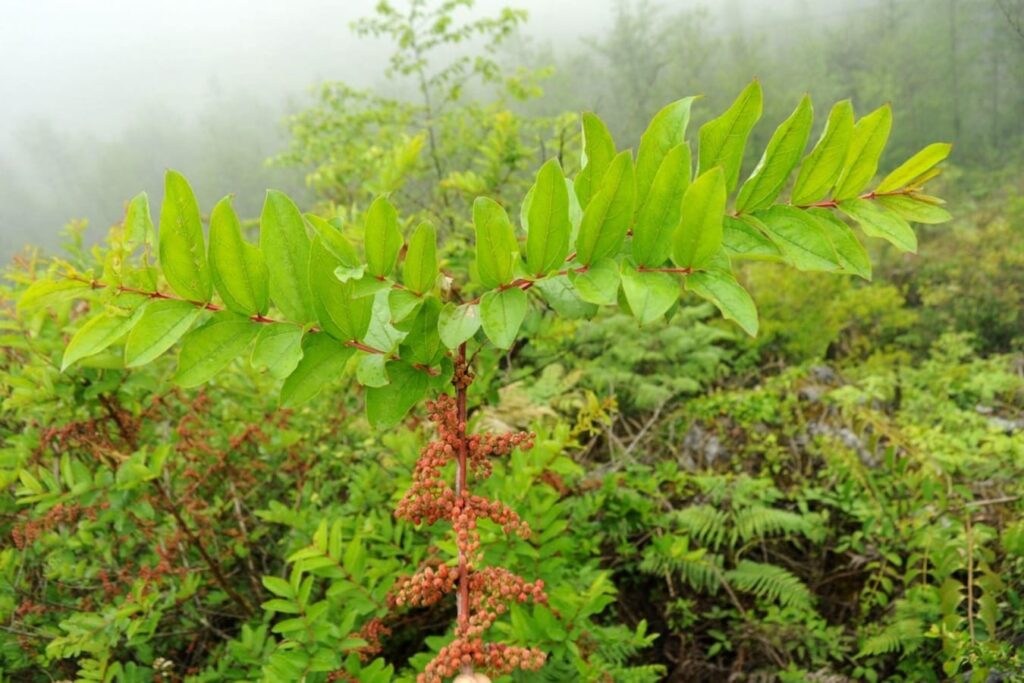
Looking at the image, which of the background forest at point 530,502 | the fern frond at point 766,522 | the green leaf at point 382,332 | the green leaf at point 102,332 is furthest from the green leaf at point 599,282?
the fern frond at point 766,522

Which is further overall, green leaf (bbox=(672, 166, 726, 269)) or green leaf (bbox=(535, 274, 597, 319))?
green leaf (bbox=(535, 274, 597, 319))

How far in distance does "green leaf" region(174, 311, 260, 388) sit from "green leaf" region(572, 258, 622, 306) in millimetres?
382

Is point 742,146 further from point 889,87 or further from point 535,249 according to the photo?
point 889,87

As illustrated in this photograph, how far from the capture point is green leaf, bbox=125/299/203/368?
583 millimetres

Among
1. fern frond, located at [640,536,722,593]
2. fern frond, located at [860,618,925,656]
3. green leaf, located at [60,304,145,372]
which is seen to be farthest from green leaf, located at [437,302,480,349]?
fern frond, located at [860,618,925,656]

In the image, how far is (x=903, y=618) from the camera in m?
2.03

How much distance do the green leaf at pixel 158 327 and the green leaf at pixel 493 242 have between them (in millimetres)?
334

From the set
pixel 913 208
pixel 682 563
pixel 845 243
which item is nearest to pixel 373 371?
pixel 845 243

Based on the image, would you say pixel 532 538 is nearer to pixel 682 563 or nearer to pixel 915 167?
pixel 915 167

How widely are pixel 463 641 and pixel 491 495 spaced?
964 mm

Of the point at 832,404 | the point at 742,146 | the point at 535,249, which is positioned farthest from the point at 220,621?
the point at 832,404

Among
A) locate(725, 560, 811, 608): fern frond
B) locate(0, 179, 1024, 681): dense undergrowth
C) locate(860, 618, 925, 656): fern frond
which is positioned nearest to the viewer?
locate(0, 179, 1024, 681): dense undergrowth

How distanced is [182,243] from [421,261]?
26cm

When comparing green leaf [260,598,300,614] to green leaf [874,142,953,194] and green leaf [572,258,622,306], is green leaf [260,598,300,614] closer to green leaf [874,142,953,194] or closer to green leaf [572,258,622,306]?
green leaf [572,258,622,306]
